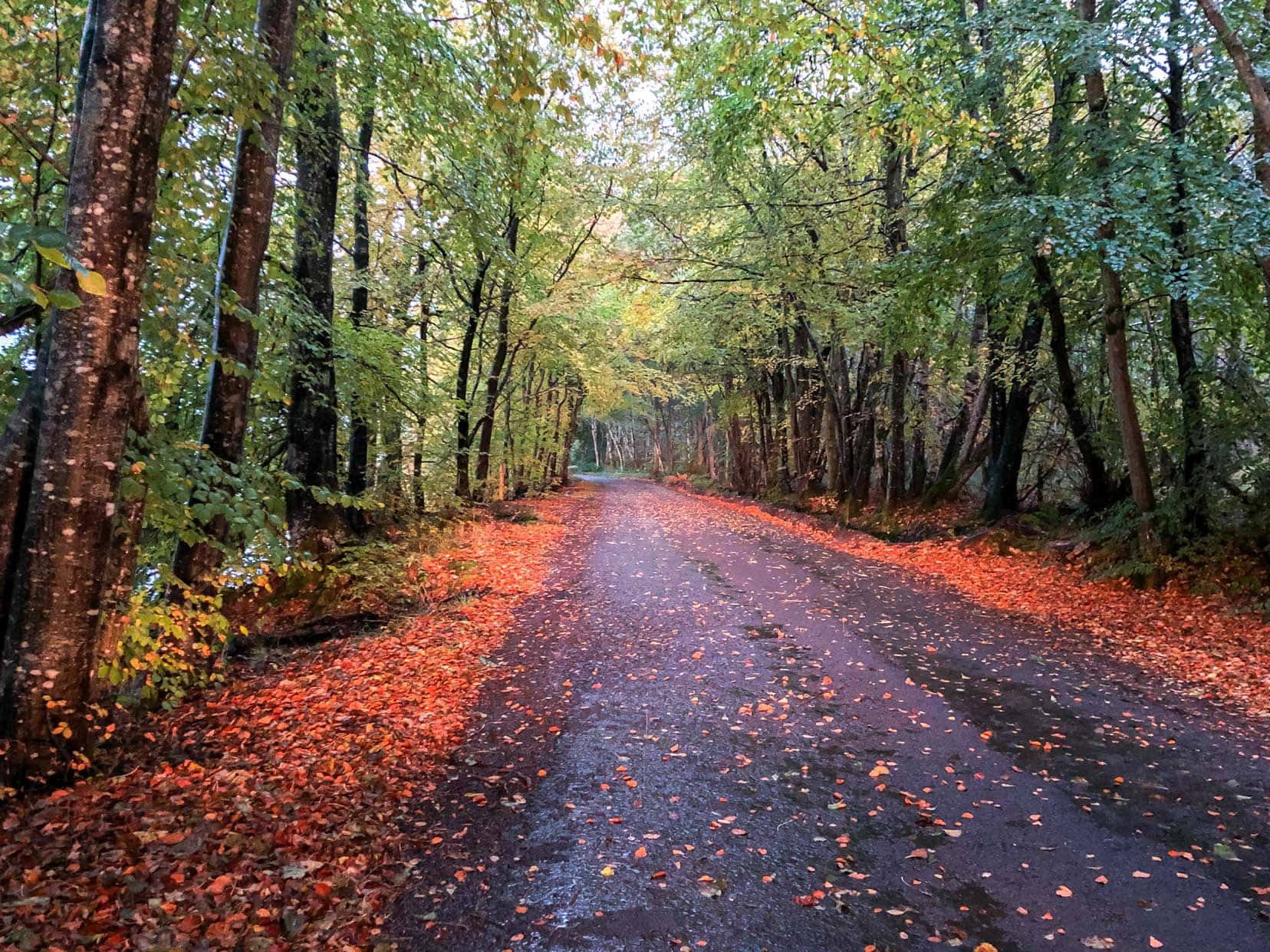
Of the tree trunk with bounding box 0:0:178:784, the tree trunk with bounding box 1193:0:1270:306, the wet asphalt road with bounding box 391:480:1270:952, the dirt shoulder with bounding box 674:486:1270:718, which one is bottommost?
the wet asphalt road with bounding box 391:480:1270:952

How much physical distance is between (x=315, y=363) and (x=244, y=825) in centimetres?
593

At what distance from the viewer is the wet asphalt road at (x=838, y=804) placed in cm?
289

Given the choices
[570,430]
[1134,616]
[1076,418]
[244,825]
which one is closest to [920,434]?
[1076,418]

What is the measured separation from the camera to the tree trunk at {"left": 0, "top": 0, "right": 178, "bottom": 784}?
10.2ft

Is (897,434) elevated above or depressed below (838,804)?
above

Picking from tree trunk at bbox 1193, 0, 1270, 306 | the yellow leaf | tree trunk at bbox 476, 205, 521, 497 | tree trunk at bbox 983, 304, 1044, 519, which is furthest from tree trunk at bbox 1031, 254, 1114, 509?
the yellow leaf

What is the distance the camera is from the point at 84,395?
3.21m

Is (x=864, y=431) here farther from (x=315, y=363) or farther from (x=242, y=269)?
(x=242, y=269)

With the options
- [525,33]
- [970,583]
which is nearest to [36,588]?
[525,33]

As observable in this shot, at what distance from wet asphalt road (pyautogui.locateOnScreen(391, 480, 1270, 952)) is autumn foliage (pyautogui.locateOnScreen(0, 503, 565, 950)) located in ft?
1.01

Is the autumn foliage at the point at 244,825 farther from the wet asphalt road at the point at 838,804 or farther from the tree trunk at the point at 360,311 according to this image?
the tree trunk at the point at 360,311

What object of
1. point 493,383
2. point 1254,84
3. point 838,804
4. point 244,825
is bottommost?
point 838,804

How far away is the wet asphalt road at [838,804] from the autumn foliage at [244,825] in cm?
31

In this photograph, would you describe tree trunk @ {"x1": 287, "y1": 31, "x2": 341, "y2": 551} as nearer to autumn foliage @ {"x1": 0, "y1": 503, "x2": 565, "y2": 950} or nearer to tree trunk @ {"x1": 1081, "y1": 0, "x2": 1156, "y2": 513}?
autumn foliage @ {"x1": 0, "y1": 503, "x2": 565, "y2": 950}
